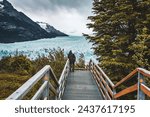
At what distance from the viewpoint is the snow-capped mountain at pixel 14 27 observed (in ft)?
477

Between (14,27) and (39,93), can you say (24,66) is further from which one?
(14,27)

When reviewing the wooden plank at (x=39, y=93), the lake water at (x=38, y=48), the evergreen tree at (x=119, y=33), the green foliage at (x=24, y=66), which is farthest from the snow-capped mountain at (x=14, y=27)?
the wooden plank at (x=39, y=93)

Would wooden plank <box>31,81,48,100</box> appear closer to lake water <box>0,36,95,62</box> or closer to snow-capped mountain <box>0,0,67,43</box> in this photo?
lake water <box>0,36,95,62</box>

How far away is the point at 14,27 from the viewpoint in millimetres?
146000

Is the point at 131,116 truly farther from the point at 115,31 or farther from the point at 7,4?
the point at 7,4

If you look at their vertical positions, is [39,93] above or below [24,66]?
above

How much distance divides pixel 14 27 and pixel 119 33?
4869 inches

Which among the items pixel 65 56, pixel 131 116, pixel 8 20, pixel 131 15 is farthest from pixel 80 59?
pixel 8 20

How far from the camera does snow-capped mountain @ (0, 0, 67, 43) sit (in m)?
145

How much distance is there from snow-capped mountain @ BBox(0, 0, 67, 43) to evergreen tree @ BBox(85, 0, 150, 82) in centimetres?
11923

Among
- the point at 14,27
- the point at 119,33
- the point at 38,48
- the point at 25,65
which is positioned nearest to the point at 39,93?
the point at 119,33

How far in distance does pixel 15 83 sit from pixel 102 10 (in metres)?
9.48

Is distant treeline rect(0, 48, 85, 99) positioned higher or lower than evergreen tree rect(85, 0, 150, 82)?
lower

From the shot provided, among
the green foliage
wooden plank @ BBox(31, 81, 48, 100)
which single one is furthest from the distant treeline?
wooden plank @ BBox(31, 81, 48, 100)
